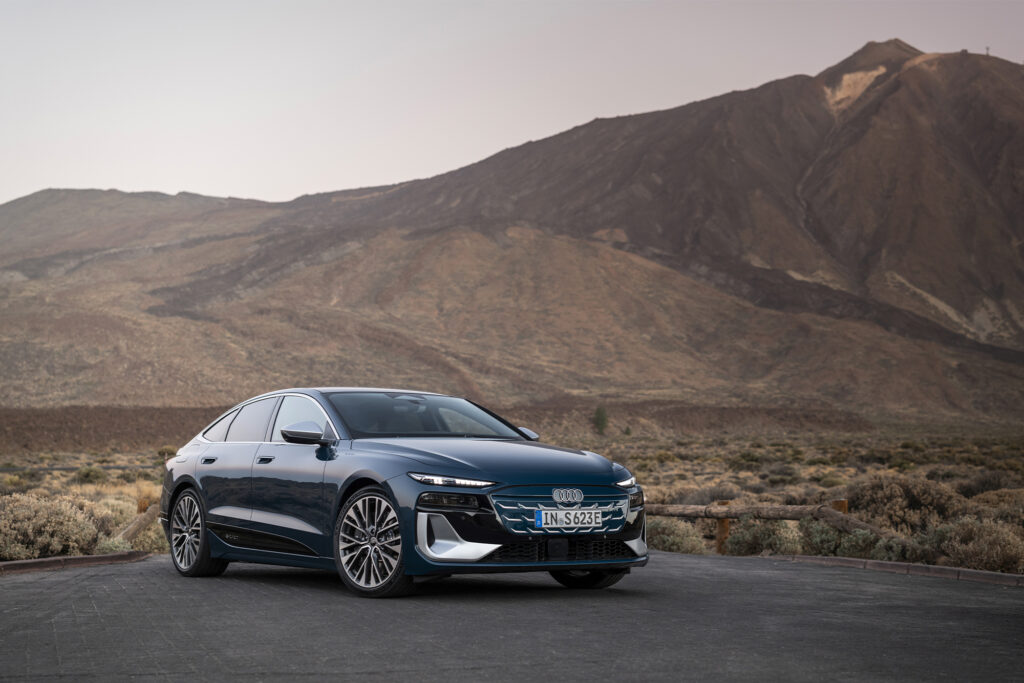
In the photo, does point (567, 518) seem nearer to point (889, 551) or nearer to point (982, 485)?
point (889, 551)

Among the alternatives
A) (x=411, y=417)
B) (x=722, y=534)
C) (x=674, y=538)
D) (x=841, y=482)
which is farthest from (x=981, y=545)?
(x=841, y=482)

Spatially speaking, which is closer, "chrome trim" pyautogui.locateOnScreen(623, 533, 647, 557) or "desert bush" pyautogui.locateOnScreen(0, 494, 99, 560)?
"chrome trim" pyautogui.locateOnScreen(623, 533, 647, 557)

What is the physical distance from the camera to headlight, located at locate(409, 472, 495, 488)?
861 cm

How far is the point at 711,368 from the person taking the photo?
11006 cm

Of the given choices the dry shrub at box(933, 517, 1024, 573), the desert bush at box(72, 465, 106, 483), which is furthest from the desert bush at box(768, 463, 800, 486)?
the dry shrub at box(933, 517, 1024, 573)

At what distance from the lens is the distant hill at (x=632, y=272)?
100625 mm

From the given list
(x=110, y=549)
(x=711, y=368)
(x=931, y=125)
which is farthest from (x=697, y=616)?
(x=931, y=125)

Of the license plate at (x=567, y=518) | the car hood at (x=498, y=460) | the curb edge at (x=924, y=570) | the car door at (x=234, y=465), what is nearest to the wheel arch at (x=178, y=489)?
the car door at (x=234, y=465)

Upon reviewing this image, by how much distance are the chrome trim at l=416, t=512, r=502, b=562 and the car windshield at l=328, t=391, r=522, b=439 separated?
119 cm

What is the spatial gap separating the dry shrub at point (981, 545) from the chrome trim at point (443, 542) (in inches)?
225

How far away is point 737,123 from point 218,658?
552 feet

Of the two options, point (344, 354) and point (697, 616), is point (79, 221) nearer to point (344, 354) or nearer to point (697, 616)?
point (344, 354)

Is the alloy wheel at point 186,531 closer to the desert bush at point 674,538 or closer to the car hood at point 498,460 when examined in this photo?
the car hood at point 498,460

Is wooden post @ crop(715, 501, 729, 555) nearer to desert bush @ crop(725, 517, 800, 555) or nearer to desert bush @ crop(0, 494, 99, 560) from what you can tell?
desert bush @ crop(725, 517, 800, 555)
